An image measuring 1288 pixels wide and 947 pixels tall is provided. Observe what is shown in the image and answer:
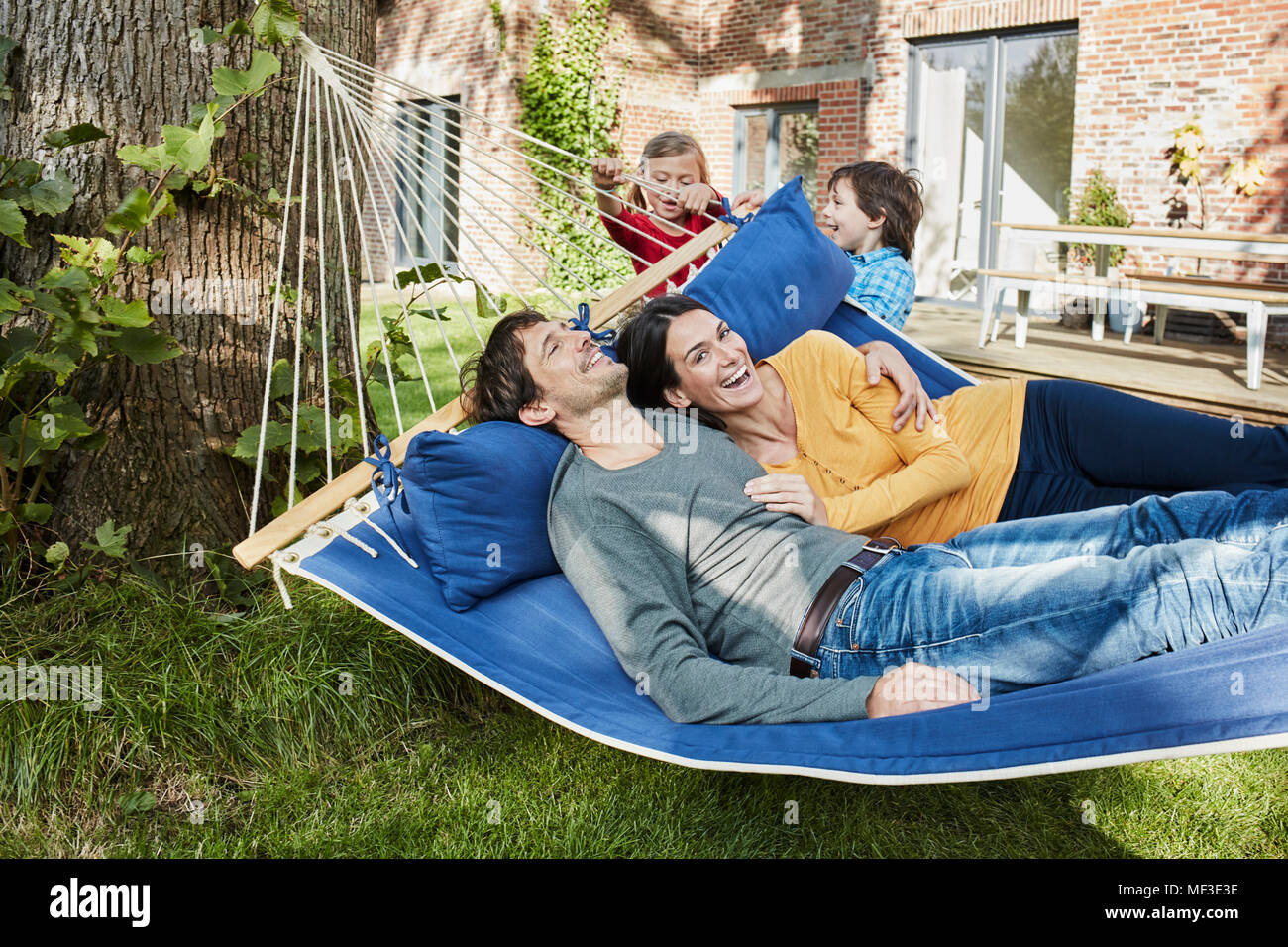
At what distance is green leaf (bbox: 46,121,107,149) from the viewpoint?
2119 millimetres

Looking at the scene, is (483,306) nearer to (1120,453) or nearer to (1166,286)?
(1120,453)

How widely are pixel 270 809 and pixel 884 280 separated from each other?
6.01ft

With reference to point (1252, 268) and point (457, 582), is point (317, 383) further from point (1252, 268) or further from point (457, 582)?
point (1252, 268)

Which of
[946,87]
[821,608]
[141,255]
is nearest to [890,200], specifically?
[821,608]

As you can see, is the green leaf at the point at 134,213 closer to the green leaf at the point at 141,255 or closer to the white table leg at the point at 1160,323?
the green leaf at the point at 141,255

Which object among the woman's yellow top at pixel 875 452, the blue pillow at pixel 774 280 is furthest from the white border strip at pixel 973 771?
the blue pillow at pixel 774 280

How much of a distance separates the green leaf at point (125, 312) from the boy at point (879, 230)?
1.60 metres

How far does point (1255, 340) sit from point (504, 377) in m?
3.64

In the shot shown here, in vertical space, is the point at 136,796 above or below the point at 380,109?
below

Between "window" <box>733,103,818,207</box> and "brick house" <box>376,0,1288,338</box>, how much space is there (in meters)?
0.02

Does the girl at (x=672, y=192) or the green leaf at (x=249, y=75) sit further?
the girl at (x=672, y=192)

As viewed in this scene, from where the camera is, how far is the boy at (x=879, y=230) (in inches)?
108

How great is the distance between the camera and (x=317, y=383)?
2.61 meters
